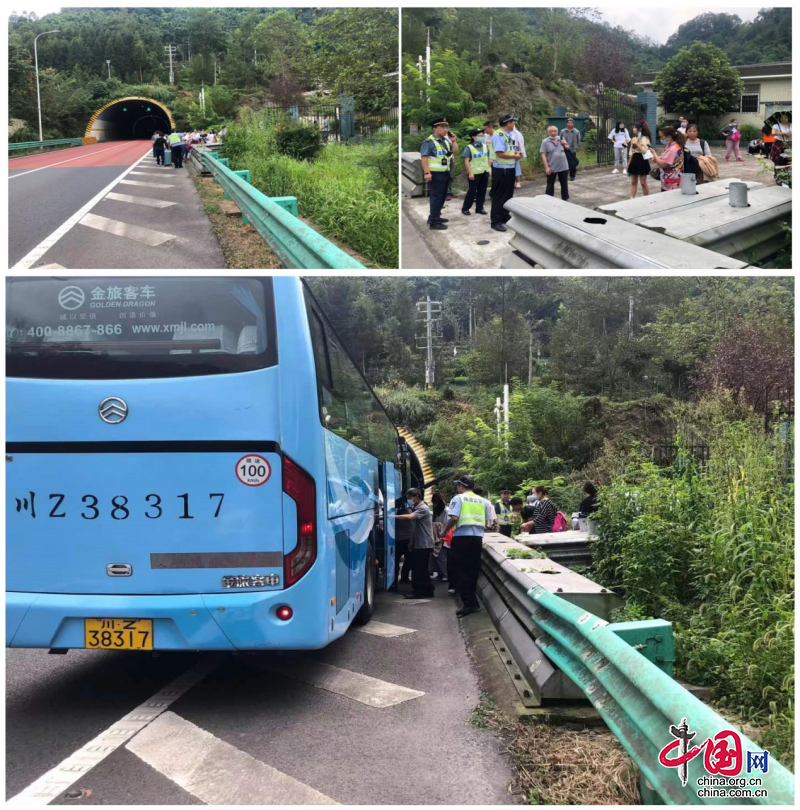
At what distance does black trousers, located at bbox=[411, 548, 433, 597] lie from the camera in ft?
37.8

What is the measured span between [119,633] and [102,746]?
871 millimetres

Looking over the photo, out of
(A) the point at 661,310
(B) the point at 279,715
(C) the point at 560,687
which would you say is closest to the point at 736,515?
(C) the point at 560,687

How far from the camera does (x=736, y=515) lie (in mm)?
6734

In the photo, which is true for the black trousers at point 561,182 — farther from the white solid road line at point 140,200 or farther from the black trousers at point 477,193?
the white solid road line at point 140,200

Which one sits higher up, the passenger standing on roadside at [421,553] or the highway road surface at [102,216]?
the highway road surface at [102,216]

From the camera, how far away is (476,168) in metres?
10.1

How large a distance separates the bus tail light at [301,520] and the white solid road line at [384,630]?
2763 mm

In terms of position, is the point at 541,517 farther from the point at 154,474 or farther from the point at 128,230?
the point at 154,474

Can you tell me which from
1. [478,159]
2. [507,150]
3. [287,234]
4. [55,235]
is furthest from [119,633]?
[507,150]

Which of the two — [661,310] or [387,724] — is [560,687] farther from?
[661,310]

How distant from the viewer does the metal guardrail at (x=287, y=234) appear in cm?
627

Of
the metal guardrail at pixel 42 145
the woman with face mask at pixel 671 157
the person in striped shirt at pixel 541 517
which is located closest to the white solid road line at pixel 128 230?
the metal guardrail at pixel 42 145

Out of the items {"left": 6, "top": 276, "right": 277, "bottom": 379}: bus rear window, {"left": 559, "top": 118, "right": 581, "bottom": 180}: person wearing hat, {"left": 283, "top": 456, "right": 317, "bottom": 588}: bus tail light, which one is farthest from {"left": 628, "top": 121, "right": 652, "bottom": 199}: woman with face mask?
{"left": 283, "top": 456, "right": 317, "bottom": 588}: bus tail light

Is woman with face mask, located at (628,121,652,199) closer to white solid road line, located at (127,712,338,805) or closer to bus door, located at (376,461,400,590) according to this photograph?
bus door, located at (376,461,400,590)
